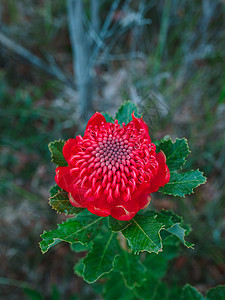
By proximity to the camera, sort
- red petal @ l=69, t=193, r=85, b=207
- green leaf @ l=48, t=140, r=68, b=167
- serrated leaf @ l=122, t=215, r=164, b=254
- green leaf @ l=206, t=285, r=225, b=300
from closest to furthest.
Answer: serrated leaf @ l=122, t=215, r=164, b=254 → red petal @ l=69, t=193, r=85, b=207 → green leaf @ l=48, t=140, r=68, b=167 → green leaf @ l=206, t=285, r=225, b=300

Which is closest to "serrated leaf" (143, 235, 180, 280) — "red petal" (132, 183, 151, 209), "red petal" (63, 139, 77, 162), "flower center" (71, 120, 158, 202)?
"red petal" (132, 183, 151, 209)

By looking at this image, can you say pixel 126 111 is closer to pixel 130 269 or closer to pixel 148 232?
pixel 148 232

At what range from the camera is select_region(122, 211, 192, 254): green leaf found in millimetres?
1464

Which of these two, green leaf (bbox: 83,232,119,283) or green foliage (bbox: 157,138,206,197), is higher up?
green foliage (bbox: 157,138,206,197)

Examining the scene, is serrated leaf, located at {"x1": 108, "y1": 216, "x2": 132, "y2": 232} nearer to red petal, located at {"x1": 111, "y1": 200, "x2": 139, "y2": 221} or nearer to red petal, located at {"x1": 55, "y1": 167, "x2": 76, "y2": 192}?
red petal, located at {"x1": 111, "y1": 200, "x2": 139, "y2": 221}

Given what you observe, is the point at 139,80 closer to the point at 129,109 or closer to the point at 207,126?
the point at 207,126

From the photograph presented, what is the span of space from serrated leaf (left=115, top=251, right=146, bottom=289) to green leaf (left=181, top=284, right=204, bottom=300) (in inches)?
14.2

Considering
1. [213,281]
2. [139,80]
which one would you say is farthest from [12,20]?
[213,281]

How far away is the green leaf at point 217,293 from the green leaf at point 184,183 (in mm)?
936

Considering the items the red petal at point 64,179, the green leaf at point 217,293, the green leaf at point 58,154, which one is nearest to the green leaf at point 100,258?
the red petal at point 64,179

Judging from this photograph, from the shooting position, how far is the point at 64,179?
1652 mm

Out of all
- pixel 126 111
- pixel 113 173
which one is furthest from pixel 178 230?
pixel 126 111

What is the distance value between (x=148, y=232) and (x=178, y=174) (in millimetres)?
484

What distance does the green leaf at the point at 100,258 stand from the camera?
67.4 inches
